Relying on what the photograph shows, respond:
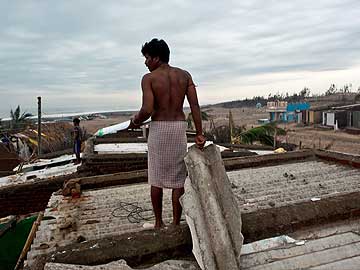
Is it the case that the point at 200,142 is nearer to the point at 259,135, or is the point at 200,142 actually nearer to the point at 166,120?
the point at 166,120

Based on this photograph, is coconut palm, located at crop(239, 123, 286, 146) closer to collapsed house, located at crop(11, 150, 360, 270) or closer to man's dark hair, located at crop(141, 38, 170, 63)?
collapsed house, located at crop(11, 150, 360, 270)

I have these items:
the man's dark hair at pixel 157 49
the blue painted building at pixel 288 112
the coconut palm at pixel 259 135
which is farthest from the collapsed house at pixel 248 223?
the blue painted building at pixel 288 112

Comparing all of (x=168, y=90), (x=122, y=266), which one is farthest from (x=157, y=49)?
(x=122, y=266)

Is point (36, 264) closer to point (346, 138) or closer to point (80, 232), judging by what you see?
point (80, 232)

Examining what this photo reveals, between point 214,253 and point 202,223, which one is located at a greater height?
point 202,223

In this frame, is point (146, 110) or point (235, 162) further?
point (235, 162)

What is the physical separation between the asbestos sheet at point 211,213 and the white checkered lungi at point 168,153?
69 centimetres

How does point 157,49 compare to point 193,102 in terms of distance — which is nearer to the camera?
point 157,49

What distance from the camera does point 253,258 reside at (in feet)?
7.02

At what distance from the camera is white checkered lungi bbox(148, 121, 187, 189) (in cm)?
313

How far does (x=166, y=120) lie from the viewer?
316 cm

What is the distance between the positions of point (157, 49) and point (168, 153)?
96cm

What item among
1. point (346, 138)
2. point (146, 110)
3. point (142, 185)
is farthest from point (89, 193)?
point (346, 138)

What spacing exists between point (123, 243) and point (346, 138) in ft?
94.9
